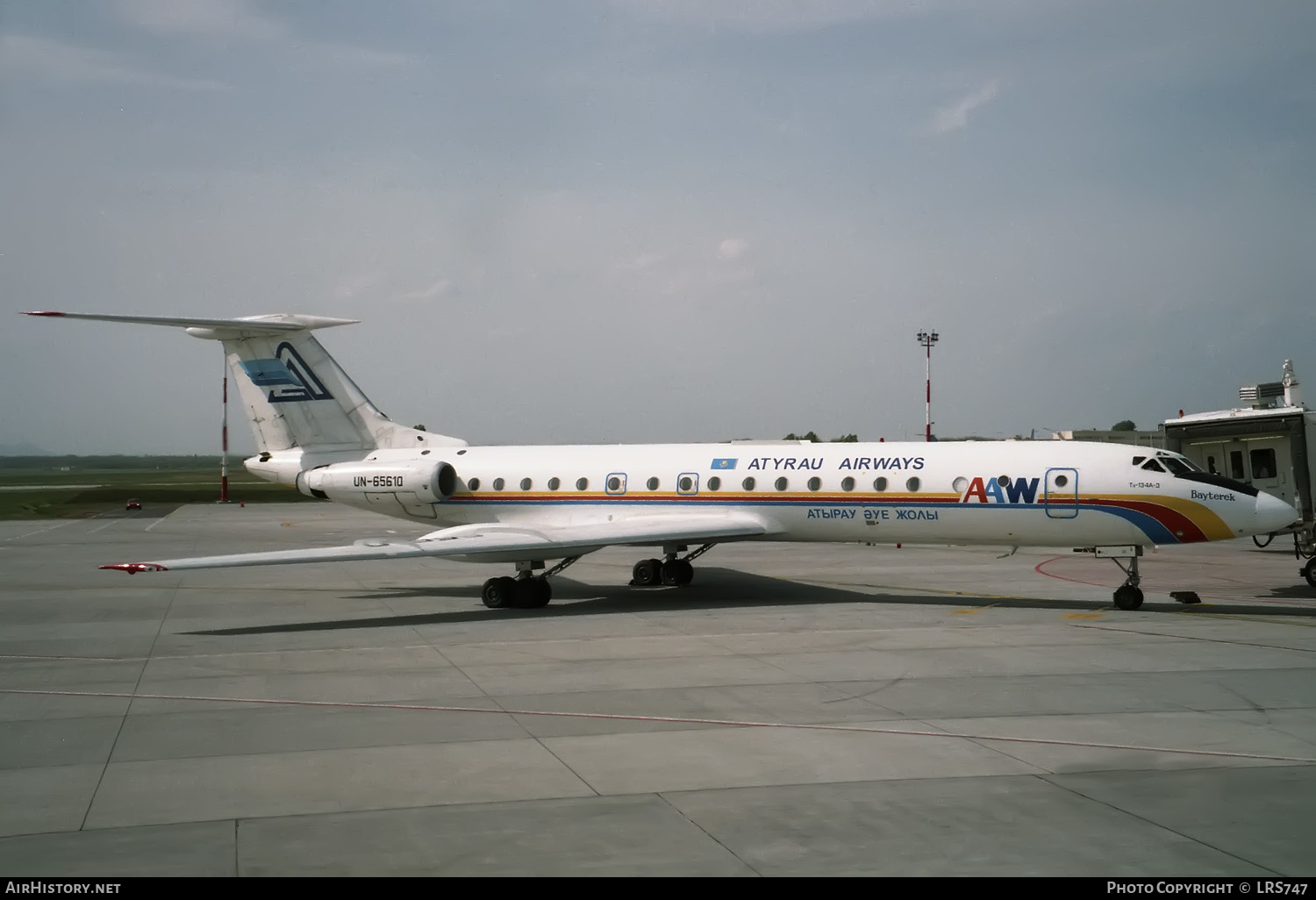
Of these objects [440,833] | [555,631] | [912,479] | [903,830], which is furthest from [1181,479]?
[440,833]

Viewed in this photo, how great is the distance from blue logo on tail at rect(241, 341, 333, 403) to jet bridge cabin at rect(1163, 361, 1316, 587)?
56.0 ft

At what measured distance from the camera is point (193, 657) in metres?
14.2

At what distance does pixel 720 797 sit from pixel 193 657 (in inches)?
355

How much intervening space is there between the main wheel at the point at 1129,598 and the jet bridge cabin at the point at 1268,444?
3.69m

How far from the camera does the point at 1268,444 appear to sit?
22766 millimetres

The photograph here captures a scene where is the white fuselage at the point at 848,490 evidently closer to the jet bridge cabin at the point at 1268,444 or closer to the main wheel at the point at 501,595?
the main wheel at the point at 501,595

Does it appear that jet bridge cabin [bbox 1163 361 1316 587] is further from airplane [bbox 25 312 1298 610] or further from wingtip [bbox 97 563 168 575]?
wingtip [bbox 97 563 168 575]

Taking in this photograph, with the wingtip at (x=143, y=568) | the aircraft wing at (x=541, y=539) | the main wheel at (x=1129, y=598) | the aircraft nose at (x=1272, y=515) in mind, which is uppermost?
the aircraft nose at (x=1272, y=515)

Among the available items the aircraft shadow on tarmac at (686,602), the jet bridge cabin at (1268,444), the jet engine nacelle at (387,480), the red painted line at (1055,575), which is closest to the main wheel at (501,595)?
the aircraft shadow on tarmac at (686,602)

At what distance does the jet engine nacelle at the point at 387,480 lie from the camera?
21.2 m

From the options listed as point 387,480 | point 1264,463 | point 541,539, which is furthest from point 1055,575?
point 387,480

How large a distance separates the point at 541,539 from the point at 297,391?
6.80 m

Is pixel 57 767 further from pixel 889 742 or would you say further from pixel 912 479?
pixel 912 479

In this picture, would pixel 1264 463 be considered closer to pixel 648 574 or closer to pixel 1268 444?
pixel 1268 444
